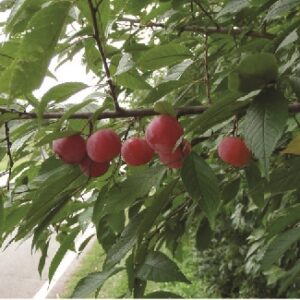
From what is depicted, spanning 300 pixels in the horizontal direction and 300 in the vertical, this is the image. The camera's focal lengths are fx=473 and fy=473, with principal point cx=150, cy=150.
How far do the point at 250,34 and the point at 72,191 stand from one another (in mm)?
719

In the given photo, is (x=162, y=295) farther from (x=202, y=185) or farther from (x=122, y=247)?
(x=202, y=185)

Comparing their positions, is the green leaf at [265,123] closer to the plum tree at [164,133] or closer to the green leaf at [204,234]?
the plum tree at [164,133]

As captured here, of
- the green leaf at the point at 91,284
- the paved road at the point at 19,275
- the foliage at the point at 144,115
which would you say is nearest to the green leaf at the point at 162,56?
the foliage at the point at 144,115

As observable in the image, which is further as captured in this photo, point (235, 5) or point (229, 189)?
point (229, 189)

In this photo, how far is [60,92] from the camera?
91cm

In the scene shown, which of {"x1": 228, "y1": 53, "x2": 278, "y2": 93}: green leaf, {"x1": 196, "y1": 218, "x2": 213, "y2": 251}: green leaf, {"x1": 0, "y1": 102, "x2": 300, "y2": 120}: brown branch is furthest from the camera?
{"x1": 196, "y1": 218, "x2": 213, "y2": 251}: green leaf

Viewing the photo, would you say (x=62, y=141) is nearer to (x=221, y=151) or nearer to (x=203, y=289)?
(x=221, y=151)

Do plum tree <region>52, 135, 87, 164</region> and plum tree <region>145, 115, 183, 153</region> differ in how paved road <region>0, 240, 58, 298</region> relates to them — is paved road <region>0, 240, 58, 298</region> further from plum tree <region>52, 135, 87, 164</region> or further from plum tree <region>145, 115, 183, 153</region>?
plum tree <region>145, 115, 183, 153</region>

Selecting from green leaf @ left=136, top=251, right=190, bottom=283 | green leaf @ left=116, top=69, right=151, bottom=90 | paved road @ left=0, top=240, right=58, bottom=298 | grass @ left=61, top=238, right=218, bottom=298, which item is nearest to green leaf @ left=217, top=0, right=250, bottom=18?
green leaf @ left=116, top=69, right=151, bottom=90

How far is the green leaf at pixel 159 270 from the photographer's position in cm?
94

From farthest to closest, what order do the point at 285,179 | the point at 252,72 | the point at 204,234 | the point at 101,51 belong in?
1. the point at 204,234
2. the point at 285,179
3. the point at 101,51
4. the point at 252,72

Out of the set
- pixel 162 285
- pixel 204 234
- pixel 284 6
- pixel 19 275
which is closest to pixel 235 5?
pixel 284 6

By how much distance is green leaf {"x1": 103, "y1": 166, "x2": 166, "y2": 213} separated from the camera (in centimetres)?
98

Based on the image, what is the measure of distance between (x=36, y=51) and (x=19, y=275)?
5919mm
